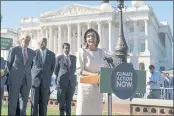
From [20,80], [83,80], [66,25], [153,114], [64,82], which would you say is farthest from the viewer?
[66,25]

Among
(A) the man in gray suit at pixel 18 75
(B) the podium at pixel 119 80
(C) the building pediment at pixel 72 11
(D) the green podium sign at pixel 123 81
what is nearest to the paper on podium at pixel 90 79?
(B) the podium at pixel 119 80

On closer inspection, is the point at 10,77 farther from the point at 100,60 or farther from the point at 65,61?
the point at 100,60

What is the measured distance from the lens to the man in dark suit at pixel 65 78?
7.20m

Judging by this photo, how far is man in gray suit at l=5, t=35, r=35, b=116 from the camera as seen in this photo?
6078mm

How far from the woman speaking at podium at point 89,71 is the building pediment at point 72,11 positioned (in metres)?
65.5

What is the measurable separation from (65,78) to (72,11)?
218 ft

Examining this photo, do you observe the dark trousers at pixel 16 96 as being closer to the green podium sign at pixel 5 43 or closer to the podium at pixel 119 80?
the podium at pixel 119 80

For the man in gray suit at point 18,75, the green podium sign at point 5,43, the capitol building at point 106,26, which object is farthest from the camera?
the capitol building at point 106,26

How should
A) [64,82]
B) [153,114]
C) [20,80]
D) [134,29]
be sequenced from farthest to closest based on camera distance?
[134,29] < [153,114] < [64,82] < [20,80]

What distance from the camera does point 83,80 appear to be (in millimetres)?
3764

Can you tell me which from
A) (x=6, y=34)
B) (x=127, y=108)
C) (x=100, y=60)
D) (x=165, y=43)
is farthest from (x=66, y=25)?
(x=100, y=60)

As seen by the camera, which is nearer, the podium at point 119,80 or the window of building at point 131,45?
the podium at point 119,80

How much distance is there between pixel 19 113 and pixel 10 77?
2.77ft

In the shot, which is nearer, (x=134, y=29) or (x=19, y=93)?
(x=19, y=93)
